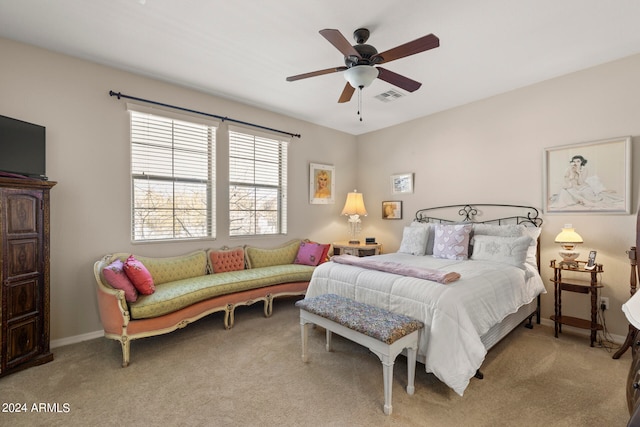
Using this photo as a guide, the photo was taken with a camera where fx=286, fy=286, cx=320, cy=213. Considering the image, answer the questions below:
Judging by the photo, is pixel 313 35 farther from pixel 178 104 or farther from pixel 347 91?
pixel 178 104

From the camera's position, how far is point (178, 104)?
11.9 ft

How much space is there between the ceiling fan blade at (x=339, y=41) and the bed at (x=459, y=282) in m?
1.89

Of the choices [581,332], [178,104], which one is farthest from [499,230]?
[178,104]

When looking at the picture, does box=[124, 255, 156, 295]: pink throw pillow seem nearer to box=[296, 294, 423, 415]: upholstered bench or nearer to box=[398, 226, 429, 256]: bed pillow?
box=[296, 294, 423, 415]: upholstered bench

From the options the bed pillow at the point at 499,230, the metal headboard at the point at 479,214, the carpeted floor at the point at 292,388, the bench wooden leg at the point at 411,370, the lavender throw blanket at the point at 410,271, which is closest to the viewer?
the carpeted floor at the point at 292,388

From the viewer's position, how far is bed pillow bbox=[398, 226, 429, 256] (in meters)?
Result: 3.85

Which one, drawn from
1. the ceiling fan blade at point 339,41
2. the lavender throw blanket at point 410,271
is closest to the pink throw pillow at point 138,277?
the lavender throw blanket at point 410,271

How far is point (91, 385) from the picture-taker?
221 centimetres

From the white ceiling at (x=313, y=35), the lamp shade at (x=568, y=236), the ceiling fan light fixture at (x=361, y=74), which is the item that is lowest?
the lamp shade at (x=568, y=236)

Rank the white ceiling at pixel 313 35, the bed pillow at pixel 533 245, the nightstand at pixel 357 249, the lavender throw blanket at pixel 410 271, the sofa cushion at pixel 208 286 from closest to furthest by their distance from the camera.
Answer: the white ceiling at pixel 313 35 < the lavender throw blanket at pixel 410 271 < the sofa cushion at pixel 208 286 < the bed pillow at pixel 533 245 < the nightstand at pixel 357 249

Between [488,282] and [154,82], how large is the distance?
4187 millimetres

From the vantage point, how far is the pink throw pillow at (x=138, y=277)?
271 cm

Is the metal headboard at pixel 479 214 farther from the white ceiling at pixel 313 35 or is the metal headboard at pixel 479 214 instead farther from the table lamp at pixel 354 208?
the white ceiling at pixel 313 35

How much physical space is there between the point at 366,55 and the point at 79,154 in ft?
9.98
